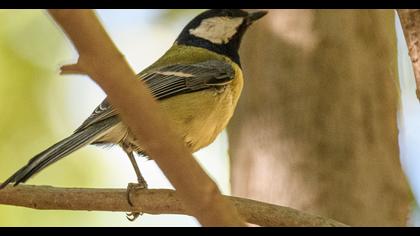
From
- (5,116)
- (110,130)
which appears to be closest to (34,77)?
(5,116)

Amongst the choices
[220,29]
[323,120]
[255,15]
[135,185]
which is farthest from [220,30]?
[135,185]

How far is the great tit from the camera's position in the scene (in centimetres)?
326

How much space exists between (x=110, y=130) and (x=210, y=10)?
1.39 m

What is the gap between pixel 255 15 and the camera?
422 cm

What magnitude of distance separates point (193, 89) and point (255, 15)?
0.74 m

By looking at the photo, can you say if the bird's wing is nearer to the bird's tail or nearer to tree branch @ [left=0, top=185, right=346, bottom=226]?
the bird's tail

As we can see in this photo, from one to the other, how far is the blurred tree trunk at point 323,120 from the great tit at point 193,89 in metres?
0.19

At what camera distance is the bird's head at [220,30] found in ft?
14.3

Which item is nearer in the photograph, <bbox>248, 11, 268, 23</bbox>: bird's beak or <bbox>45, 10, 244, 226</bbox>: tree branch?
<bbox>45, 10, 244, 226</bbox>: tree branch

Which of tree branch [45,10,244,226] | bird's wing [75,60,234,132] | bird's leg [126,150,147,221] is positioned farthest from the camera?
bird's wing [75,60,234,132]

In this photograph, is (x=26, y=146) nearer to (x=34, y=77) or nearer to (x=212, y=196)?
(x=34, y=77)

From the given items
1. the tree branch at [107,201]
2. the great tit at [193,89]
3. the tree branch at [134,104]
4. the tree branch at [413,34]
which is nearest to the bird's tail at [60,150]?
the great tit at [193,89]

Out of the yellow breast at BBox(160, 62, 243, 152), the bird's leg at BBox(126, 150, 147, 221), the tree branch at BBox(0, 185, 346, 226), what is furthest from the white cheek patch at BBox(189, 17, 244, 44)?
the tree branch at BBox(0, 185, 346, 226)

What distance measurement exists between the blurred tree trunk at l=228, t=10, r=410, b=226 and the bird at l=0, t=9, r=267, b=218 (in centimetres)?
18
